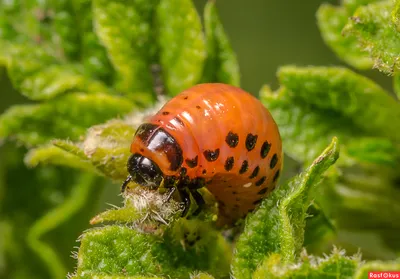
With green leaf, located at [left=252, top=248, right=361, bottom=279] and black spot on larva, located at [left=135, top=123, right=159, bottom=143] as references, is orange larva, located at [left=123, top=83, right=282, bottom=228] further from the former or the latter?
green leaf, located at [left=252, top=248, right=361, bottom=279]

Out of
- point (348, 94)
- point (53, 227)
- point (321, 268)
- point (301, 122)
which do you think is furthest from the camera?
point (53, 227)

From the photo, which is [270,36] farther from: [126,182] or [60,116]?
[126,182]

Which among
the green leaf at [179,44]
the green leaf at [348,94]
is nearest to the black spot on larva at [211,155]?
the green leaf at [348,94]

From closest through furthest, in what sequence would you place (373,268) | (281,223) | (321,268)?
(373,268)
(321,268)
(281,223)

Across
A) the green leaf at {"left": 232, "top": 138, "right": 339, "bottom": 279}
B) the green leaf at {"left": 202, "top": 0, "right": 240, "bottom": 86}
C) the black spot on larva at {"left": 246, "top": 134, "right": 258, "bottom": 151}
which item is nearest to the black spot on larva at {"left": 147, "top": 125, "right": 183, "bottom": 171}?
the black spot on larva at {"left": 246, "top": 134, "right": 258, "bottom": 151}

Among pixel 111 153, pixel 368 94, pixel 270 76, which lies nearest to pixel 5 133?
pixel 111 153

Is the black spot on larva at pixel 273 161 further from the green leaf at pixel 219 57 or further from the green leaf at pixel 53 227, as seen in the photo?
the green leaf at pixel 53 227

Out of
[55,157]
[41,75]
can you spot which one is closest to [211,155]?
[55,157]
